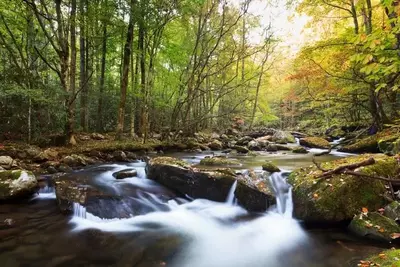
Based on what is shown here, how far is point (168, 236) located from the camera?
15.6 ft

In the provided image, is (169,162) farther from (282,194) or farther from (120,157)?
(120,157)

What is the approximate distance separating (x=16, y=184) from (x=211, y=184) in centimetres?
415

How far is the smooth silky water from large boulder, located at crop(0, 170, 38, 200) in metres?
0.21

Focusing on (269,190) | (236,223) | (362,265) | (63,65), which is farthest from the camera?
(63,65)

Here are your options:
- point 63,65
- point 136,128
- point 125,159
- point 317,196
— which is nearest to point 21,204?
point 125,159

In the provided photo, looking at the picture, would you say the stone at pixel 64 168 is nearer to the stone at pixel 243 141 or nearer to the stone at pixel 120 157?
the stone at pixel 120 157

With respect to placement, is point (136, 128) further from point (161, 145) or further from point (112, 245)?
point (112, 245)

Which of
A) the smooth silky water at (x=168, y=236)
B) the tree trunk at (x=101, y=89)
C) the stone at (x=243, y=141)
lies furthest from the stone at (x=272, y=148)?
the tree trunk at (x=101, y=89)

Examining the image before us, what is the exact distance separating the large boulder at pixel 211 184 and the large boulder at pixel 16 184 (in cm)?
277

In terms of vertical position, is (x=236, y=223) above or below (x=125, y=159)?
below

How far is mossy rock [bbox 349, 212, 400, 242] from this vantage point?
398 centimetres

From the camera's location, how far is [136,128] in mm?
16672

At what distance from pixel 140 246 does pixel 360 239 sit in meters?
3.52

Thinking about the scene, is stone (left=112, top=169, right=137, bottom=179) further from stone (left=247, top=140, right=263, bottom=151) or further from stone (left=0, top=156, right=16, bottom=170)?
stone (left=247, top=140, right=263, bottom=151)
